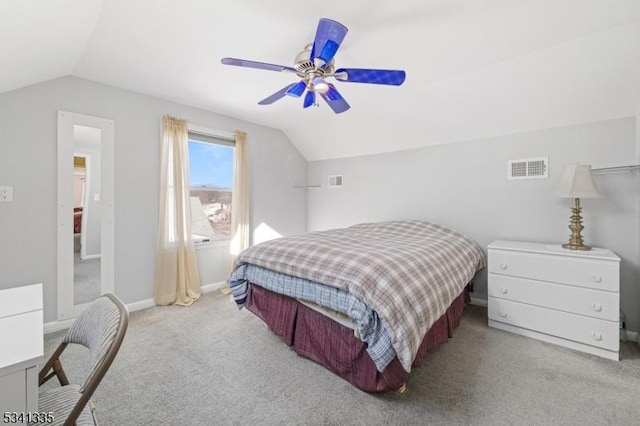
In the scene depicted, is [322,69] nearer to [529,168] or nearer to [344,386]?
[344,386]

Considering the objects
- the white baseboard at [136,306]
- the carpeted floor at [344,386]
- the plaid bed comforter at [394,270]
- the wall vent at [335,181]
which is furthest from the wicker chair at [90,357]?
the wall vent at [335,181]

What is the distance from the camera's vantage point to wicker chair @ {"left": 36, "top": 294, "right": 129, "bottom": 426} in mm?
848

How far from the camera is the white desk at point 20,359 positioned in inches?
26.5

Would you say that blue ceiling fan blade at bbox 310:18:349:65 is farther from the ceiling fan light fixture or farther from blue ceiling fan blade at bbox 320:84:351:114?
blue ceiling fan blade at bbox 320:84:351:114

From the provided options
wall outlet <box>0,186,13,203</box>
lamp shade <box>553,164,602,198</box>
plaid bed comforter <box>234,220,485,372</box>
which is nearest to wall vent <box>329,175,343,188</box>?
plaid bed comforter <box>234,220,485,372</box>

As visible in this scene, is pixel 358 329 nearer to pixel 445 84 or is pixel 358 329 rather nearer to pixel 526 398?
pixel 526 398

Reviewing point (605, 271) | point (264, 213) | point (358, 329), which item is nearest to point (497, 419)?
point (358, 329)

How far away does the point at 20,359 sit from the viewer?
0.70m

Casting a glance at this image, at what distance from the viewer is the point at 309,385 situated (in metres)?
1.79

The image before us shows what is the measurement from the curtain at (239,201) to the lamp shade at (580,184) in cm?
352

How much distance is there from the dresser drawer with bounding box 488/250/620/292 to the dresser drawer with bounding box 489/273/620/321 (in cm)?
4

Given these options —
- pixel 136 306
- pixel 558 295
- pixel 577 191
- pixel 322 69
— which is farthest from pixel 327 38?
pixel 136 306

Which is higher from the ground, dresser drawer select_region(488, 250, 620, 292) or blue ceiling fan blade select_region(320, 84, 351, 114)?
blue ceiling fan blade select_region(320, 84, 351, 114)

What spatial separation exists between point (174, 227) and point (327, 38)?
271 centimetres
